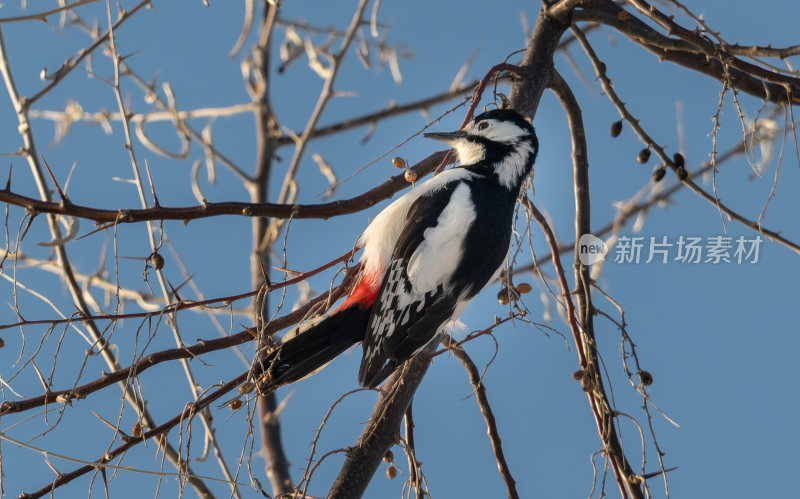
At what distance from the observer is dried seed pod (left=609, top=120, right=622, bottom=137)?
9.42 feet

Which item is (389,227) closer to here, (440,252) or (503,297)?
(440,252)

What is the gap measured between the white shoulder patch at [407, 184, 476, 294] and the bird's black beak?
1.61ft

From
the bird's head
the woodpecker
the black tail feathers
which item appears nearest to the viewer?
the black tail feathers

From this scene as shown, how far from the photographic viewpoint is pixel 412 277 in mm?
2252

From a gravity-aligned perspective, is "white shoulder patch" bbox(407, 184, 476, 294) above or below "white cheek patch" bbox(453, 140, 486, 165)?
below

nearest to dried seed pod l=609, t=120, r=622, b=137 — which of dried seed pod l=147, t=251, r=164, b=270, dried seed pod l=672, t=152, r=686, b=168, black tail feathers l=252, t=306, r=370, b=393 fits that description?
dried seed pod l=672, t=152, r=686, b=168

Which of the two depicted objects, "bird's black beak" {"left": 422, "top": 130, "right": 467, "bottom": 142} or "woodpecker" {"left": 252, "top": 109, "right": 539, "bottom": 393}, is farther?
"bird's black beak" {"left": 422, "top": 130, "right": 467, "bottom": 142}

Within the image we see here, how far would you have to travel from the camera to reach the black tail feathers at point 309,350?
6.67 ft

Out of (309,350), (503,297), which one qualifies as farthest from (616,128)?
(309,350)

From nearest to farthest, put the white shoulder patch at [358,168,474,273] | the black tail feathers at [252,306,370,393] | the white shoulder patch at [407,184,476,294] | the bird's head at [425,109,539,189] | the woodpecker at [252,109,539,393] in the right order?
the black tail feathers at [252,306,370,393], the woodpecker at [252,109,539,393], the white shoulder patch at [407,184,476,294], the white shoulder patch at [358,168,474,273], the bird's head at [425,109,539,189]

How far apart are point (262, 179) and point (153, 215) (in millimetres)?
3497

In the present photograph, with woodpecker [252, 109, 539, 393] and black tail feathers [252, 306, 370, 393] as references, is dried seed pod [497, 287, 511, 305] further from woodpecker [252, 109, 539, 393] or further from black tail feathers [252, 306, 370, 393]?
black tail feathers [252, 306, 370, 393]

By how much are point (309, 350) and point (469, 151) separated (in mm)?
978

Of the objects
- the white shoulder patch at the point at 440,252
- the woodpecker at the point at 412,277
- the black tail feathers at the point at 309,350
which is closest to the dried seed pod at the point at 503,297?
the woodpecker at the point at 412,277
